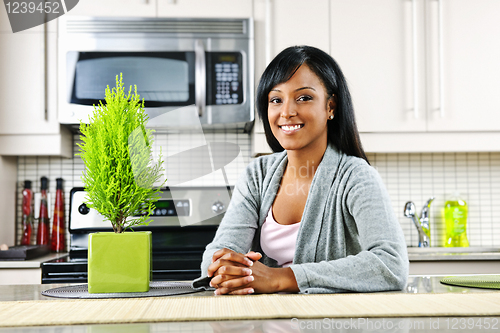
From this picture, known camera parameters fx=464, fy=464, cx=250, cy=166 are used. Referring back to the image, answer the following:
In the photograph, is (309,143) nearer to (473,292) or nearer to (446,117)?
(473,292)

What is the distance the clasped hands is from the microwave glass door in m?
1.32

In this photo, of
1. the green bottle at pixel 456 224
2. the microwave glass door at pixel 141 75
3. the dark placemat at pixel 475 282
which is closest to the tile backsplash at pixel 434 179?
the green bottle at pixel 456 224

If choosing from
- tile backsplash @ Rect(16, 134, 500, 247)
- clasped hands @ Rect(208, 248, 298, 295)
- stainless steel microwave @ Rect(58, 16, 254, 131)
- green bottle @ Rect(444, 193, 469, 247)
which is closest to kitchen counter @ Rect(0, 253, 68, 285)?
stainless steel microwave @ Rect(58, 16, 254, 131)

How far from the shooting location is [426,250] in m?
2.29

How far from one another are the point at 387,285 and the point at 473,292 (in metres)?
0.16

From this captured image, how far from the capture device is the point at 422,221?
2436 mm

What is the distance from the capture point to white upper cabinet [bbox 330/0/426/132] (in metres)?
2.21

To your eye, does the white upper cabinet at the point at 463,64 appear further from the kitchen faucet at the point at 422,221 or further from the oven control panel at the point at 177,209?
the oven control panel at the point at 177,209

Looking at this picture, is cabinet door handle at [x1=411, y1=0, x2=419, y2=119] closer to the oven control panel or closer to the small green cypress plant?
the oven control panel

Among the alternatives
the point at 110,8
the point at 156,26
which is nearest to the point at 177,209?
the point at 156,26

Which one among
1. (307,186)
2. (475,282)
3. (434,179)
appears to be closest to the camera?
(475,282)

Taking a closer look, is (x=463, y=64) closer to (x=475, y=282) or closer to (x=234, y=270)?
(x=475, y=282)

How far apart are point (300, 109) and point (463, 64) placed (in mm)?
1378

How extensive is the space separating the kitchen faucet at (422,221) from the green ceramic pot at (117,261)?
72.5 inches
